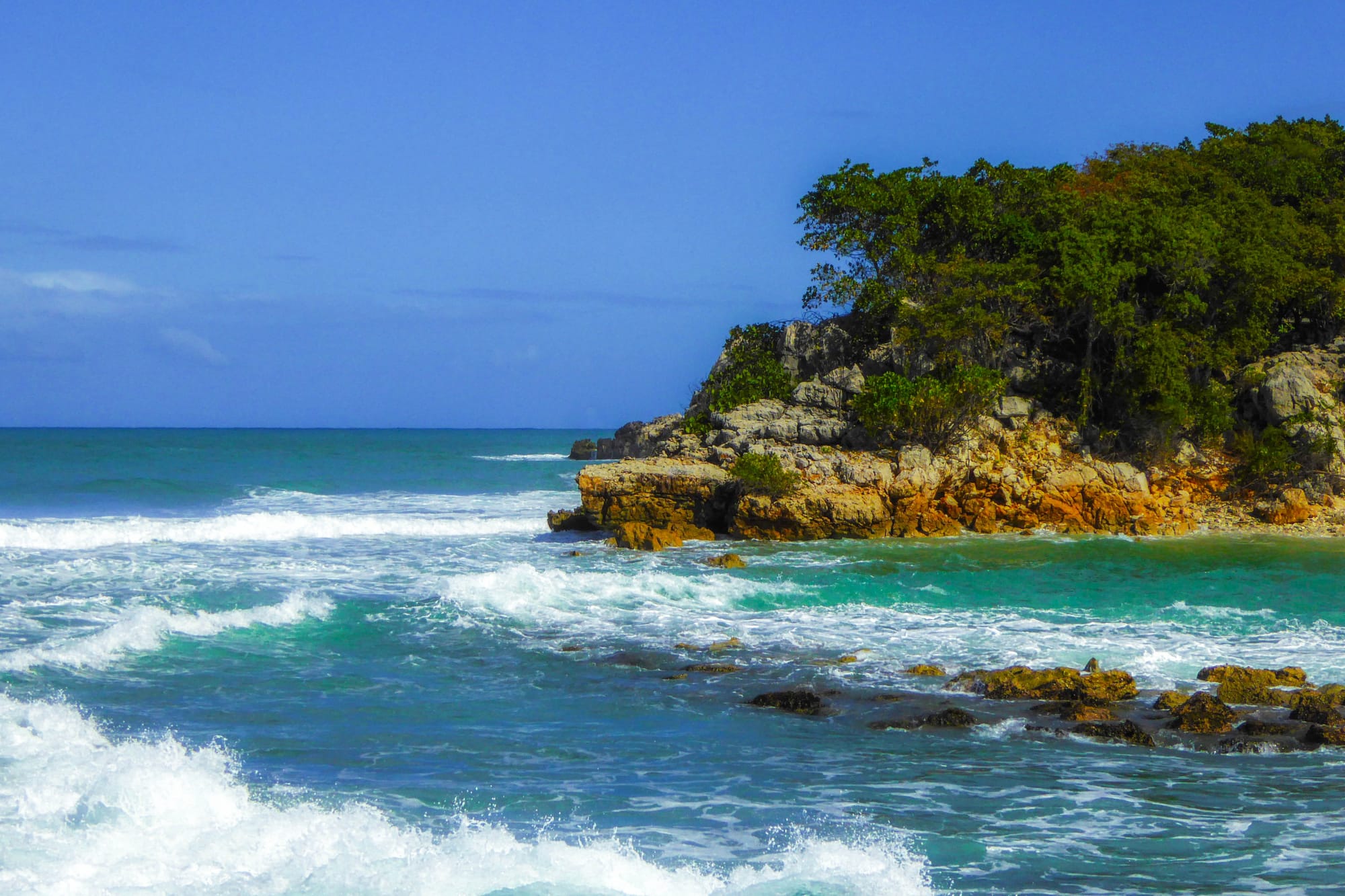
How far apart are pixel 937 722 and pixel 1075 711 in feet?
4.89

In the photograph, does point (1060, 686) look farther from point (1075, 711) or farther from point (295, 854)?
point (295, 854)

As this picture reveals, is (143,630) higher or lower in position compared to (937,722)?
higher

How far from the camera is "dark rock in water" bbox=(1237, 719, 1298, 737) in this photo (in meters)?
11.1

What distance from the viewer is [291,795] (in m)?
9.27

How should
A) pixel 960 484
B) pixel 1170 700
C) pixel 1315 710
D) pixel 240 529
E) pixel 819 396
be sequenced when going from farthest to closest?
pixel 819 396 < pixel 240 529 < pixel 960 484 < pixel 1170 700 < pixel 1315 710

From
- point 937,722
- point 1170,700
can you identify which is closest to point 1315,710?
point 1170,700

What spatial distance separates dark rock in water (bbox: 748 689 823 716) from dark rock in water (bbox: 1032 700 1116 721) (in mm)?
2317

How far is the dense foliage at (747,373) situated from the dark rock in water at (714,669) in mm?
17179

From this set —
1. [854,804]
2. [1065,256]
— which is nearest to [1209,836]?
[854,804]

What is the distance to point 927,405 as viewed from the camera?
28.4 m

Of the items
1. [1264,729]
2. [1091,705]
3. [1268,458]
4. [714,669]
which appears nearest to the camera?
[1264,729]

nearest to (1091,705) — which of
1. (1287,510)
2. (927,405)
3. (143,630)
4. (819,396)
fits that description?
(143,630)

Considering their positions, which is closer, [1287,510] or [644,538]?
[644,538]

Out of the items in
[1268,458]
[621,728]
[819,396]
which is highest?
[819,396]
